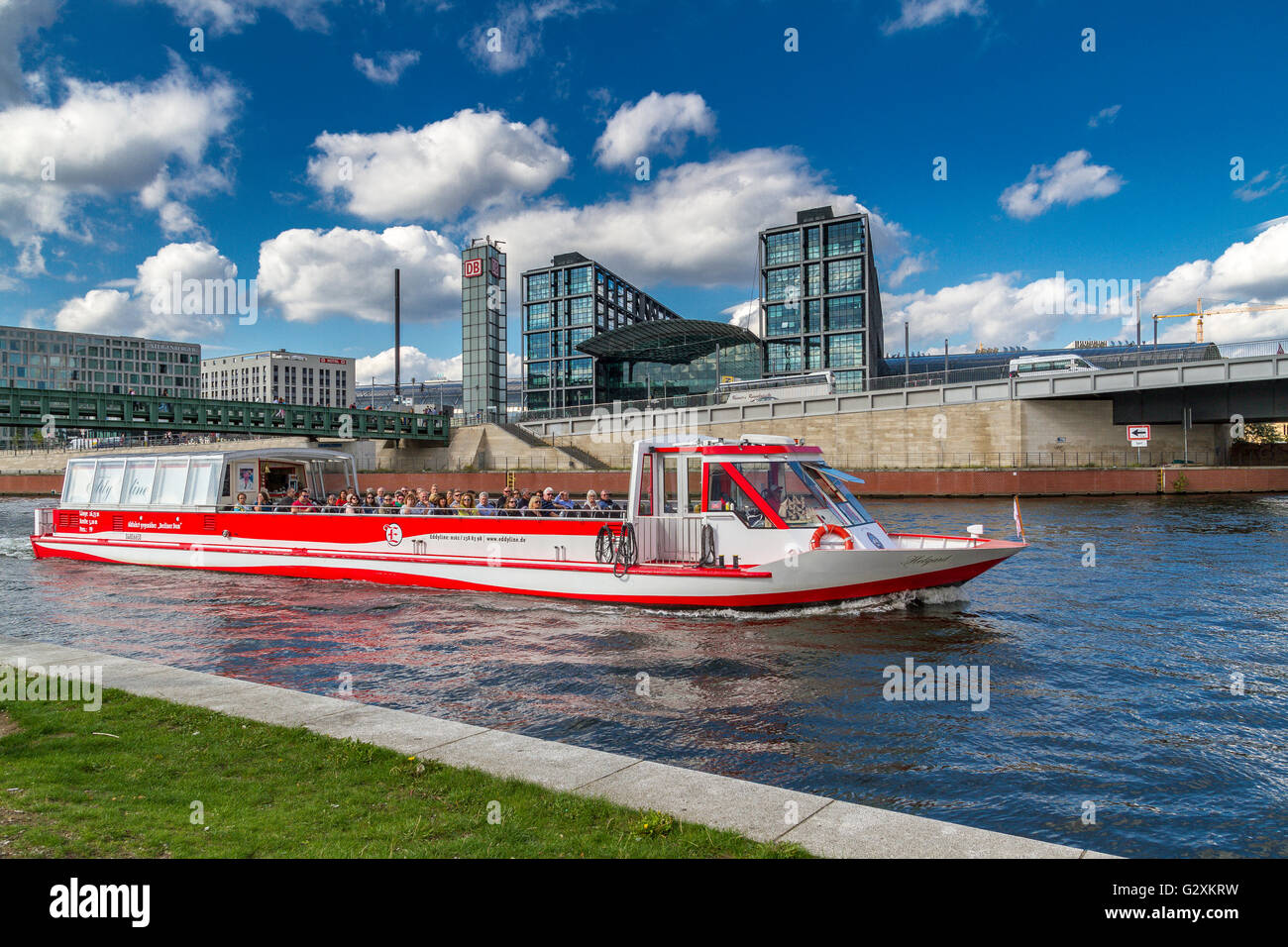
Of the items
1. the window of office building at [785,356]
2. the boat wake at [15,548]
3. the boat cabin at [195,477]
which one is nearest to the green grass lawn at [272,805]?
the boat cabin at [195,477]

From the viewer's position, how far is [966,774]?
27.0ft

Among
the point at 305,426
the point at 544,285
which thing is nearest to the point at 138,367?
the point at 544,285

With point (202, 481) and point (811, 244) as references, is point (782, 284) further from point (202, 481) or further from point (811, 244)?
point (202, 481)

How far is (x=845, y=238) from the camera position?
4043 inches

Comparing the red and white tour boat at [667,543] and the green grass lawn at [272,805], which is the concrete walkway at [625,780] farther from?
the red and white tour boat at [667,543]

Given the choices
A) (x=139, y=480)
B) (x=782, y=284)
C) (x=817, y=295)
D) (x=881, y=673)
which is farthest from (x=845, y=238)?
(x=881, y=673)

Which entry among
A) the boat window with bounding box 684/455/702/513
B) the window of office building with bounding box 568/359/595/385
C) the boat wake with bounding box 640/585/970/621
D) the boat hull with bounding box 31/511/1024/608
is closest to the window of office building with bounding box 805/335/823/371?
the window of office building with bounding box 568/359/595/385

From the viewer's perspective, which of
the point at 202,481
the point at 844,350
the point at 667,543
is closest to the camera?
the point at 667,543

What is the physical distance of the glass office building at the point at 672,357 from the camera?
338 ft

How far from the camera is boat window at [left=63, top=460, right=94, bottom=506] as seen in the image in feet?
94.9

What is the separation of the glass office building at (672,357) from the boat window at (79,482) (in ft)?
235

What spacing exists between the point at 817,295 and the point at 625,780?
10390cm

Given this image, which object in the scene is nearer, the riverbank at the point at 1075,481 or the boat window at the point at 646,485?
the boat window at the point at 646,485
